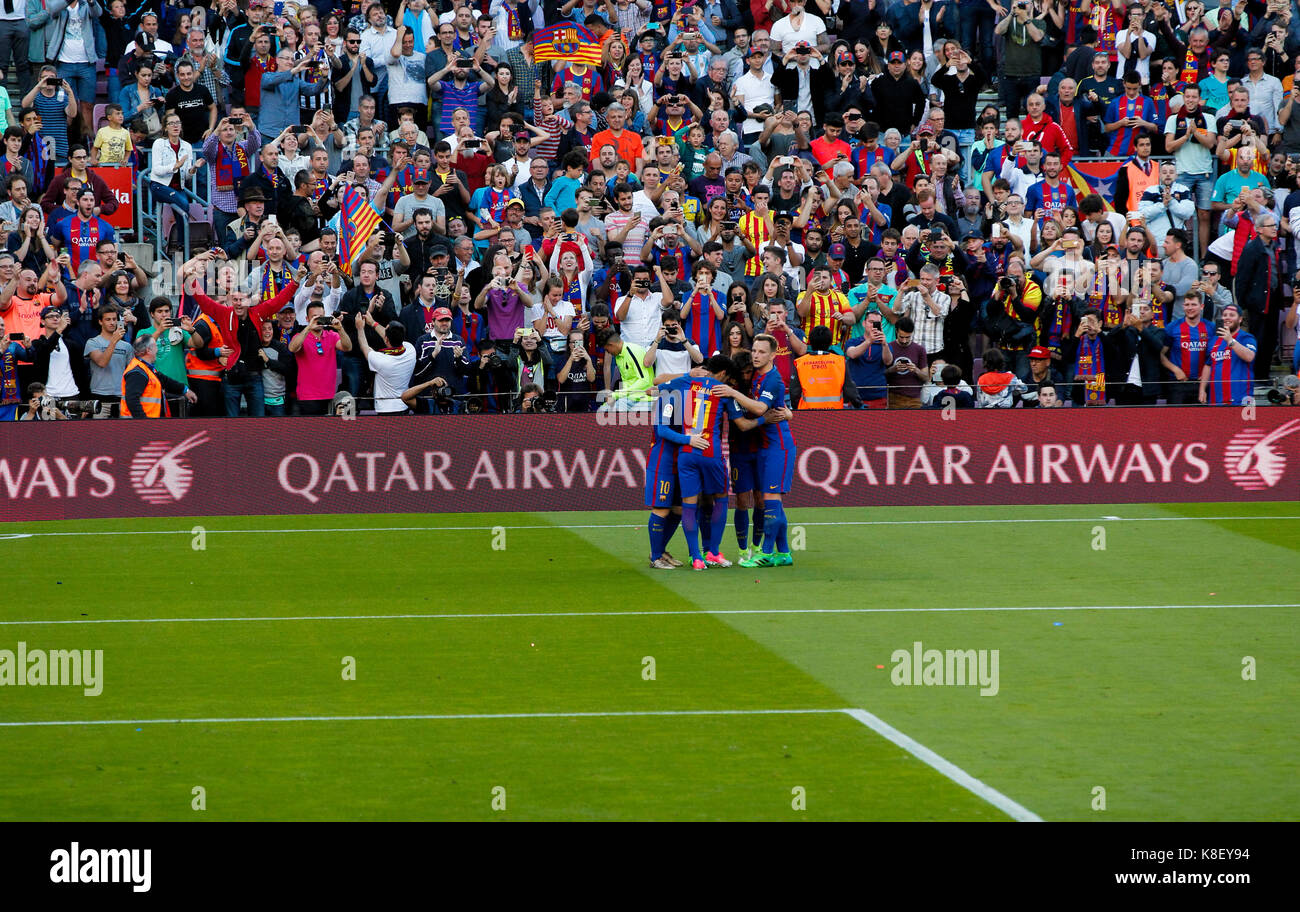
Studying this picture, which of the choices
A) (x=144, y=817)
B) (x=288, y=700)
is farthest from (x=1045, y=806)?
(x=288, y=700)

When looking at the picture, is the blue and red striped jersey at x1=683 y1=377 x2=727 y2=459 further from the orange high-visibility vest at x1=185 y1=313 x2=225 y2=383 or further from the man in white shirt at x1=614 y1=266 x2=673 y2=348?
the orange high-visibility vest at x1=185 y1=313 x2=225 y2=383

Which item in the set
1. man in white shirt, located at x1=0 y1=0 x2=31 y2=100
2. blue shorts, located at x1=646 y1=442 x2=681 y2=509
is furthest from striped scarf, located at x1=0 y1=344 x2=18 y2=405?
blue shorts, located at x1=646 y1=442 x2=681 y2=509

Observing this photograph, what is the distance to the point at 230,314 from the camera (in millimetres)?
21031

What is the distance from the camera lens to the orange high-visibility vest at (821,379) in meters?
21.2

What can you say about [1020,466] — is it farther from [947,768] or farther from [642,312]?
[947,768]

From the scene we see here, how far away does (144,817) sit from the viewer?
830cm

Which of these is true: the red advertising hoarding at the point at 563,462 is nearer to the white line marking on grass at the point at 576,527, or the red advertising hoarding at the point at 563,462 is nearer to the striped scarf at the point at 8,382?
the striped scarf at the point at 8,382

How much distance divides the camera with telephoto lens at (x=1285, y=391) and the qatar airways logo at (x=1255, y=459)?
577 millimetres

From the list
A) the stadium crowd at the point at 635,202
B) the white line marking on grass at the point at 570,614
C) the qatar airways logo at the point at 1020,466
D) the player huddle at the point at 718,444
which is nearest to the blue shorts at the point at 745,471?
the player huddle at the point at 718,444

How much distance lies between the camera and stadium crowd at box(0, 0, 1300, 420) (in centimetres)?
2117

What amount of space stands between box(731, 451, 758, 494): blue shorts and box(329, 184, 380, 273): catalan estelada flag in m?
8.21

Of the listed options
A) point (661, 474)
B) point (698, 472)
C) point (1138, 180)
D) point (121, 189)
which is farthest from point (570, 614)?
point (1138, 180)
